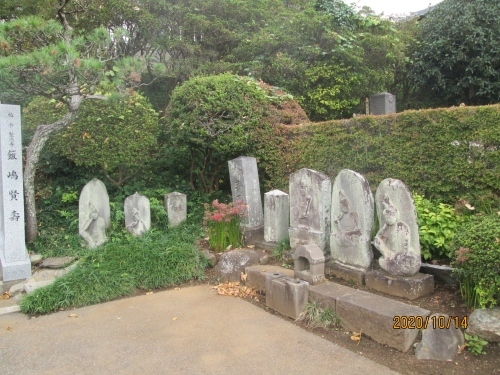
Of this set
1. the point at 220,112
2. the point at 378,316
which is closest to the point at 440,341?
the point at 378,316

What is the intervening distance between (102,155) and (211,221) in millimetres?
2714

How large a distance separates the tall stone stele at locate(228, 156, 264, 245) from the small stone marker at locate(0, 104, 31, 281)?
346cm

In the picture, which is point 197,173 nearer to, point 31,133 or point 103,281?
point 31,133

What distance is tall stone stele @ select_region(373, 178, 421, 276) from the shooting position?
4250mm

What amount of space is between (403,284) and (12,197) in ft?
18.4

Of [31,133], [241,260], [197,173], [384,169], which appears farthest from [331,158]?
[31,133]

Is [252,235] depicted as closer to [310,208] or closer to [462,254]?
[310,208]

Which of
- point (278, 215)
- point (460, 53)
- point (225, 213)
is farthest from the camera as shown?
point (460, 53)

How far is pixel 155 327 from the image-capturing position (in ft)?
13.8

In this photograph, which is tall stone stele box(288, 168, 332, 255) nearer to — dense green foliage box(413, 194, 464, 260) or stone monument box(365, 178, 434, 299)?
stone monument box(365, 178, 434, 299)

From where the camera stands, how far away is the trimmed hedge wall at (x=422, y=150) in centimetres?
488

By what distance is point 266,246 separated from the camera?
6.39m

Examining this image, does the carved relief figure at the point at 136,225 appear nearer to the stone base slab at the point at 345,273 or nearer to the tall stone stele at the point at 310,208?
the tall stone stele at the point at 310,208

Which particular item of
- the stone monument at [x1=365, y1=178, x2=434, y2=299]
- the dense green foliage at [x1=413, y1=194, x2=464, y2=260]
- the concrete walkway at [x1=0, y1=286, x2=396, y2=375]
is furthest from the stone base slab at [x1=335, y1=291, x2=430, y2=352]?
the dense green foliage at [x1=413, y1=194, x2=464, y2=260]
